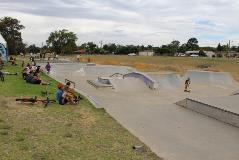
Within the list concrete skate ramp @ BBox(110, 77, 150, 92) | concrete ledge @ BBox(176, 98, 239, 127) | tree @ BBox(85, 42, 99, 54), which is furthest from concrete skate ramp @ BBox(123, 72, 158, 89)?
tree @ BBox(85, 42, 99, 54)

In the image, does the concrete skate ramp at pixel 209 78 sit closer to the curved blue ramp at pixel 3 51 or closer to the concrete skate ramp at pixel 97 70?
the concrete skate ramp at pixel 97 70

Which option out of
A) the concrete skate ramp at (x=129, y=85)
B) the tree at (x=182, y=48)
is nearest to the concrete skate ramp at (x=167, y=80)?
the concrete skate ramp at (x=129, y=85)

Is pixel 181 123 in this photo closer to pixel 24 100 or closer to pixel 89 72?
pixel 24 100

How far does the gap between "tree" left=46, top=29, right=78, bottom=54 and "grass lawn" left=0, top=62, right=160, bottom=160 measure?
70539mm

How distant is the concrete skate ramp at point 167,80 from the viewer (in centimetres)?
2756

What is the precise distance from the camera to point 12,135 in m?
9.12

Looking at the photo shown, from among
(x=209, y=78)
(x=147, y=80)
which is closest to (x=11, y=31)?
(x=209, y=78)

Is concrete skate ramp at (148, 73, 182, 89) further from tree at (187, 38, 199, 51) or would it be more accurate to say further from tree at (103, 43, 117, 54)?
tree at (187, 38, 199, 51)

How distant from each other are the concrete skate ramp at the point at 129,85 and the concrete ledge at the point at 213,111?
22.2 ft

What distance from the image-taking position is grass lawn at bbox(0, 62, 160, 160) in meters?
8.00

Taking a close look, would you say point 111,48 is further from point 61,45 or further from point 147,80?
point 147,80

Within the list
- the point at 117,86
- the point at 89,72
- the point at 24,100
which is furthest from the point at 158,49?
the point at 24,100

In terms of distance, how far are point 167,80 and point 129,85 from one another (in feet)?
17.9

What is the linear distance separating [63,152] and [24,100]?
6242 millimetres
